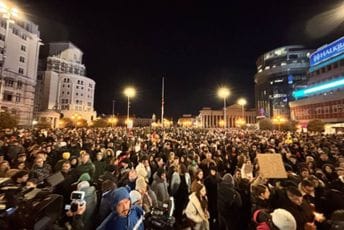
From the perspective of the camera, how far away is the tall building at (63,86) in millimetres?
74750

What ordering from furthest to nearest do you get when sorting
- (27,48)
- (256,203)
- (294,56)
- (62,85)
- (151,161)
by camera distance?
(294,56), (62,85), (27,48), (151,161), (256,203)

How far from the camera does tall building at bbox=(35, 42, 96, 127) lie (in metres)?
74.8

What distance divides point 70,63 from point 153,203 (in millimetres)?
89534

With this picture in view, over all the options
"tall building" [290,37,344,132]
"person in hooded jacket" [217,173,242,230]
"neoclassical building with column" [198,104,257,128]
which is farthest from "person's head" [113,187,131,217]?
"neoclassical building with column" [198,104,257,128]

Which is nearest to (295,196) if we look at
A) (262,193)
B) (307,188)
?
(262,193)

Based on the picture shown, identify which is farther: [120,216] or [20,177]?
[20,177]

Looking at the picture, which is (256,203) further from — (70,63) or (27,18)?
(70,63)

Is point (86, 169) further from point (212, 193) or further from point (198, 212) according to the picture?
point (212, 193)

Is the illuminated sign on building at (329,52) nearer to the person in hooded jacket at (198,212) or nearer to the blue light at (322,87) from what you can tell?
the blue light at (322,87)

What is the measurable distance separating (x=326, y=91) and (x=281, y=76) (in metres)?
62.3

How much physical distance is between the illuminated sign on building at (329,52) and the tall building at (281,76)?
4162 cm

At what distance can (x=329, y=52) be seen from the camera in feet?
195

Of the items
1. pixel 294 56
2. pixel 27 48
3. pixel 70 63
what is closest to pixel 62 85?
pixel 70 63

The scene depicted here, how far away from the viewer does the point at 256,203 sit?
4453mm
